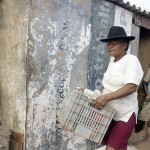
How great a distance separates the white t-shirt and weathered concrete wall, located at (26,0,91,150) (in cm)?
157

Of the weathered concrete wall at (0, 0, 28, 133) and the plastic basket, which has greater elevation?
the weathered concrete wall at (0, 0, 28, 133)

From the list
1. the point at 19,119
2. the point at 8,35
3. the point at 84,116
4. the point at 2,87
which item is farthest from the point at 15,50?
the point at 84,116

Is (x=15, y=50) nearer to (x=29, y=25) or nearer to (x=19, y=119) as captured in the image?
(x=29, y=25)

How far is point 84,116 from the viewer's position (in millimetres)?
3518

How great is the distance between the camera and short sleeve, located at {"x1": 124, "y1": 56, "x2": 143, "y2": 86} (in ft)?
10.9

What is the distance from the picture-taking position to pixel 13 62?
4926mm

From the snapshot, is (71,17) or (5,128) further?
(71,17)

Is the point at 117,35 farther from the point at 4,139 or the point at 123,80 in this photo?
the point at 4,139

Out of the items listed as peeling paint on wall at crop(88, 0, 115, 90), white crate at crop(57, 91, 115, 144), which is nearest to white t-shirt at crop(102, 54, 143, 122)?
white crate at crop(57, 91, 115, 144)

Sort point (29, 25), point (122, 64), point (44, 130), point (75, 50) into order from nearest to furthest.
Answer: point (122, 64)
point (29, 25)
point (44, 130)
point (75, 50)

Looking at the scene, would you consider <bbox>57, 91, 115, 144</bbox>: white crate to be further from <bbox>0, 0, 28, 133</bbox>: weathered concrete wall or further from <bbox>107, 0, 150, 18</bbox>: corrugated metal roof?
<bbox>107, 0, 150, 18</bbox>: corrugated metal roof

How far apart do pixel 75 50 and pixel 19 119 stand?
156 cm

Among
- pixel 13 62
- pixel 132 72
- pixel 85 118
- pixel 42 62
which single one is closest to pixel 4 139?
pixel 13 62

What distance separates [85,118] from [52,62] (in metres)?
1.76
